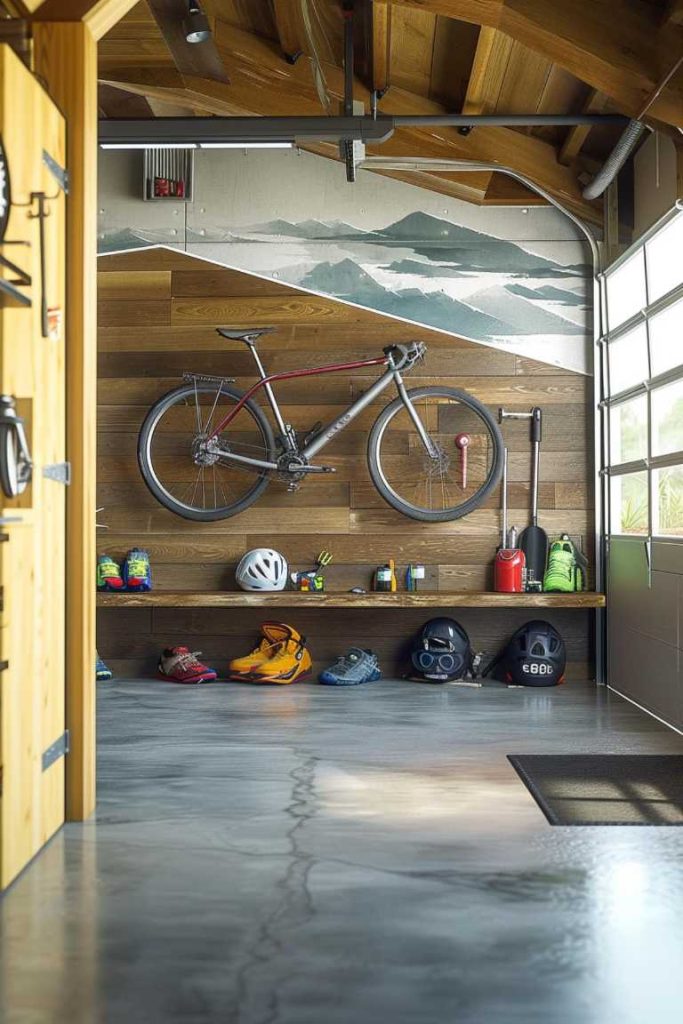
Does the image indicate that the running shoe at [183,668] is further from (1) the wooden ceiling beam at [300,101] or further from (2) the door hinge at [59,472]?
(2) the door hinge at [59,472]

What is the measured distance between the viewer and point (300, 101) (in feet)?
20.5

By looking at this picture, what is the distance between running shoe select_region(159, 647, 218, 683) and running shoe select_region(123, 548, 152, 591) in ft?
1.42

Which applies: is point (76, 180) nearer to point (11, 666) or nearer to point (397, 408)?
point (11, 666)

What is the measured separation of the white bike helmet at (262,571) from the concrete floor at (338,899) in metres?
2.05

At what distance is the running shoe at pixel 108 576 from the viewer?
6.72 m

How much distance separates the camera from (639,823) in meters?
3.45

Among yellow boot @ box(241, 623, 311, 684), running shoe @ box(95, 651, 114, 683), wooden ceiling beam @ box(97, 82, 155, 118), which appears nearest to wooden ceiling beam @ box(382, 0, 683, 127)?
wooden ceiling beam @ box(97, 82, 155, 118)

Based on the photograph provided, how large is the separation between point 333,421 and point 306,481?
451mm

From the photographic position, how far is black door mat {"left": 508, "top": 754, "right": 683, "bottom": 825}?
3535mm

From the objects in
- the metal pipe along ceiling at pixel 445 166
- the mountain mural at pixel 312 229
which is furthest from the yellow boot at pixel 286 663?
the metal pipe along ceiling at pixel 445 166

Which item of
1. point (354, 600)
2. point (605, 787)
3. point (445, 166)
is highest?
point (445, 166)

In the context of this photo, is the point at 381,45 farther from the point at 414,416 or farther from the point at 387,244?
the point at 414,416

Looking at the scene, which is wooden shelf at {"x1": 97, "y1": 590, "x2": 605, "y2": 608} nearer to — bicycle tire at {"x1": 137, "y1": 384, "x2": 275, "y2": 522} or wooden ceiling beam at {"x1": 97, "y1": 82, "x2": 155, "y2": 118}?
bicycle tire at {"x1": 137, "y1": 384, "x2": 275, "y2": 522}

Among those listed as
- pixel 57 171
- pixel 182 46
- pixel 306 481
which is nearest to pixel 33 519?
pixel 57 171
